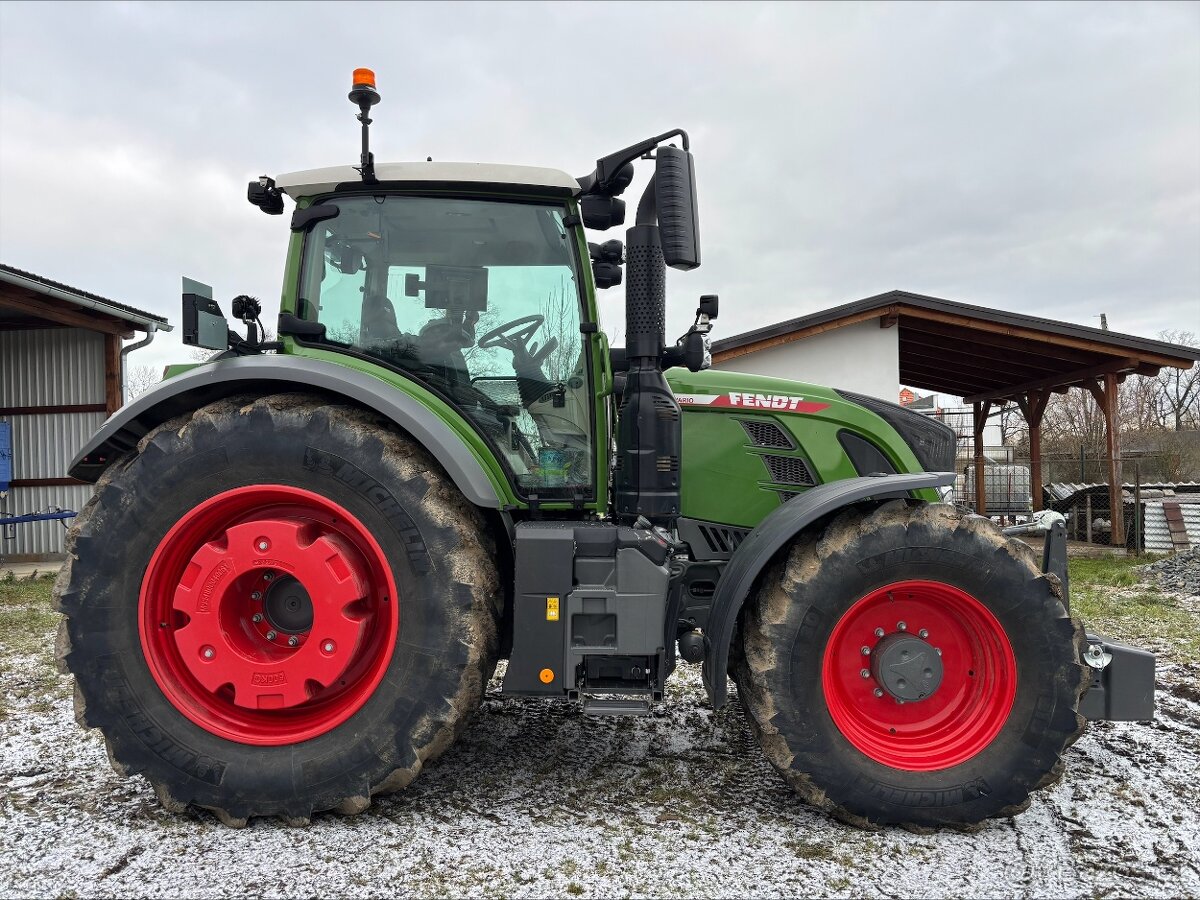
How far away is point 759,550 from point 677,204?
120 cm

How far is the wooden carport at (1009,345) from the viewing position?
1136cm

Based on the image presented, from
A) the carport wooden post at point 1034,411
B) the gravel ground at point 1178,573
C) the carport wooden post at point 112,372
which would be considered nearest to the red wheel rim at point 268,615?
the gravel ground at point 1178,573

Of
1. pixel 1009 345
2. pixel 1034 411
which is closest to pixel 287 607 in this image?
pixel 1009 345

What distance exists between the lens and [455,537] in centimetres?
264

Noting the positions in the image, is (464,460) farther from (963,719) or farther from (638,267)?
(963,719)

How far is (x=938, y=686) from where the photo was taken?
272cm

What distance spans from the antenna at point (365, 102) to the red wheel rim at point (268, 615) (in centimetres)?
122

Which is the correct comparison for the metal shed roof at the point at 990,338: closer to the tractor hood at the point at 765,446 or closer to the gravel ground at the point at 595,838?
the tractor hood at the point at 765,446

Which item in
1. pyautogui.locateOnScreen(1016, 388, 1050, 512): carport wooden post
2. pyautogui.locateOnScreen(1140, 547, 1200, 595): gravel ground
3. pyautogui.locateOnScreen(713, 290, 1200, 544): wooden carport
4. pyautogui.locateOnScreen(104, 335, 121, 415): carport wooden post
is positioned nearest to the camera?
pyautogui.locateOnScreen(1140, 547, 1200, 595): gravel ground

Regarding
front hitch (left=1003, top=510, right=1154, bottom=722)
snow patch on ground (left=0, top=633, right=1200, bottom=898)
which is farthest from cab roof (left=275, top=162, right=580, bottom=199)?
A: front hitch (left=1003, top=510, right=1154, bottom=722)

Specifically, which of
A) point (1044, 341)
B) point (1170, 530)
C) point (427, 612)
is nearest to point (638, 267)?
point (427, 612)

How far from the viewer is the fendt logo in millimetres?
3344

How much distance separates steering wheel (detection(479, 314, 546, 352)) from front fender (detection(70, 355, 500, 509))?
1.26 ft

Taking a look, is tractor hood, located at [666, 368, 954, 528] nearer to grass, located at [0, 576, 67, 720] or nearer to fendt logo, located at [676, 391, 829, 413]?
fendt logo, located at [676, 391, 829, 413]
